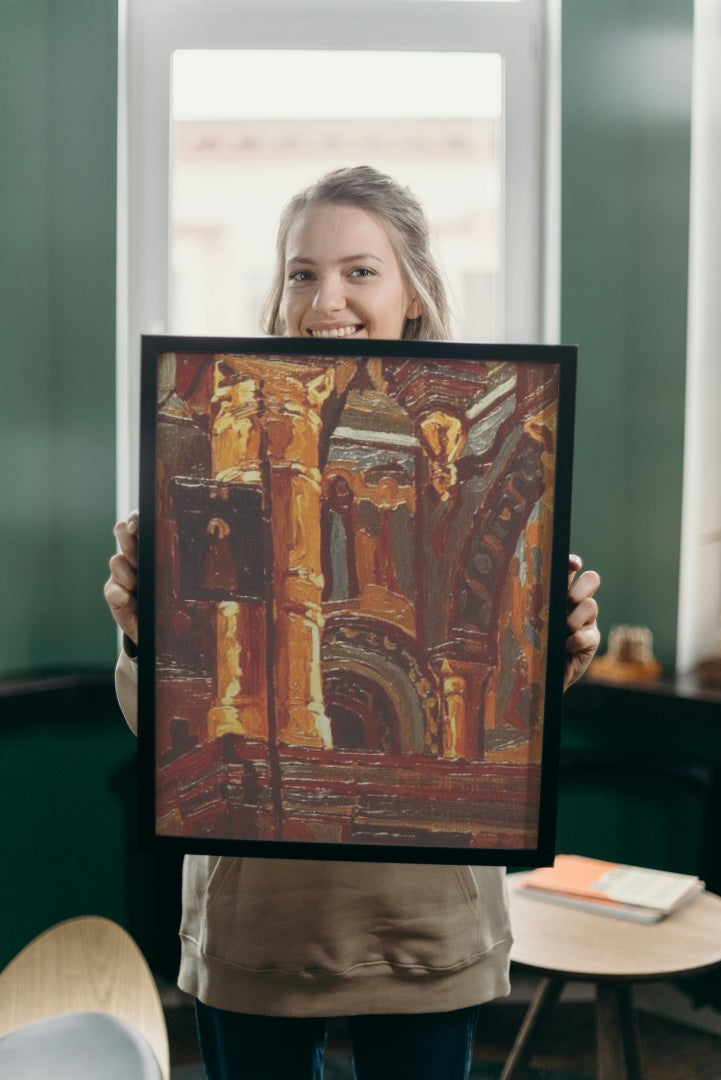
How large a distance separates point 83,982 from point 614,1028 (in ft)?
3.59

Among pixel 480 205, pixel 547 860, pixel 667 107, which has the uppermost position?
pixel 667 107

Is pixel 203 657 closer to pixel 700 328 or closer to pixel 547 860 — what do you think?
pixel 547 860

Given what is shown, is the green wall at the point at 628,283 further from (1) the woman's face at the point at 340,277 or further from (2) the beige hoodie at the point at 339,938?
(2) the beige hoodie at the point at 339,938

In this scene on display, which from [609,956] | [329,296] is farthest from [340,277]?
[609,956]

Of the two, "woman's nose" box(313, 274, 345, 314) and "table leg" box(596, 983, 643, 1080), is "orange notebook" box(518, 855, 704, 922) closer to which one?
"table leg" box(596, 983, 643, 1080)

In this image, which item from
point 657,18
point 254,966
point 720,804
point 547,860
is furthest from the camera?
point 657,18

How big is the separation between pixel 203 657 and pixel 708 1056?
1.99 metres

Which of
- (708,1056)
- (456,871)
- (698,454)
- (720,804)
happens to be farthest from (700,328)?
(456,871)

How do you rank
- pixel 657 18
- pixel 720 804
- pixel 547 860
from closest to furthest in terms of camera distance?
pixel 547 860 → pixel 720 804 → pixel 657 18

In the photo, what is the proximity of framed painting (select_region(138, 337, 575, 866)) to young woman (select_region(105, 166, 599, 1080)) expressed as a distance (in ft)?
0.25

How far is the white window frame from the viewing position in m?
2.55

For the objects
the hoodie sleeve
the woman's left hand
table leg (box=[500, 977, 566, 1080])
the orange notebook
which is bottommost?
table leg (box=[500, 977, 566, 1080])

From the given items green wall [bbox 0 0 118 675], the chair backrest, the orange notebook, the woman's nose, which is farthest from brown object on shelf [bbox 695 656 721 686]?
the chair backrest

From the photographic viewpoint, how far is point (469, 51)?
2568mm
